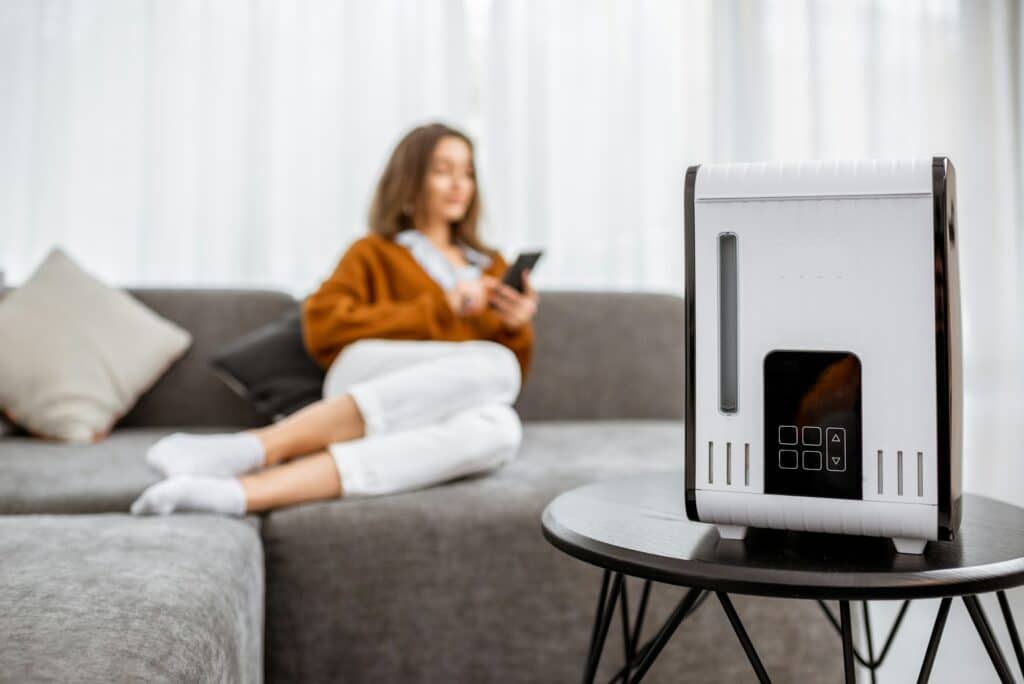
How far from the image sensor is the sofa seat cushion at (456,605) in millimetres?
1288

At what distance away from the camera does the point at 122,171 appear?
2.46 meters

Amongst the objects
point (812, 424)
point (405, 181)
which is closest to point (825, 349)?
point (812, 424)

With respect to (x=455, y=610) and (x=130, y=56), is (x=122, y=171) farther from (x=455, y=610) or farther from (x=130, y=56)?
(x=455, y=610)

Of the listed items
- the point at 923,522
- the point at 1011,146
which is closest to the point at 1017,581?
the point at 923,522

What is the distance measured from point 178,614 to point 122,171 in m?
1.99

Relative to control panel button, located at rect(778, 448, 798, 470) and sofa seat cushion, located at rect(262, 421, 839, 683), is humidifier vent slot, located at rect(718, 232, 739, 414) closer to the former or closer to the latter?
control panel button, located at rect(778, 448, 798, 470)

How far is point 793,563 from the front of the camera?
Answer: 2.30 ft

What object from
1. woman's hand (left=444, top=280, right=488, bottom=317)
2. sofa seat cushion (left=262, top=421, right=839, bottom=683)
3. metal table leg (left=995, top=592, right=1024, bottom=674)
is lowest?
sofa seat cushion (left=262, top=421, right=839, bottom=683)

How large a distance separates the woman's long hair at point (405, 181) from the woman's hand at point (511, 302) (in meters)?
0.39

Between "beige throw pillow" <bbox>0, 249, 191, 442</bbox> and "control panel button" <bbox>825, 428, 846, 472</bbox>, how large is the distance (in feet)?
5.07

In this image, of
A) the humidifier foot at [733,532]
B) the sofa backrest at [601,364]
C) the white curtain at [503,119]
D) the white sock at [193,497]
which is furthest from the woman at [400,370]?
the humidifier foot at [733,532]

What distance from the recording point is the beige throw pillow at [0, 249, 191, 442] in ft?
5.87

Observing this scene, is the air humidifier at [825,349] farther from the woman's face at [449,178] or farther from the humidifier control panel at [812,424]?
the woman's face at [449,178]

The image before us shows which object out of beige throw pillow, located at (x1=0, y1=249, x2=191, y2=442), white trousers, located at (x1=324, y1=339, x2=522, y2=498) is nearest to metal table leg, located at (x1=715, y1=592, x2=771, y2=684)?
white trousers, located at (x1=324, y1=339, x2=522, y2=498)
